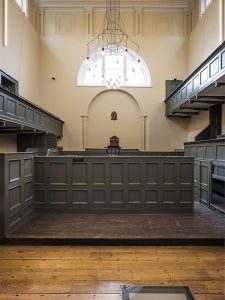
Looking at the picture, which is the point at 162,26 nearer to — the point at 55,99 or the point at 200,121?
the point at 200,121

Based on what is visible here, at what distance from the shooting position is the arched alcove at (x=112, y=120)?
1318cm

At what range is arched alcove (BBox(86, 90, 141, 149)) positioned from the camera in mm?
13180

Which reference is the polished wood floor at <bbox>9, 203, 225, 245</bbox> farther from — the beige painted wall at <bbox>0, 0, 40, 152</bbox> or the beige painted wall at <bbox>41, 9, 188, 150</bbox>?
the beige painted wall at <bbox>41, 9, 188, 150</bbox>

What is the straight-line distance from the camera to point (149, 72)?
43.1 ft

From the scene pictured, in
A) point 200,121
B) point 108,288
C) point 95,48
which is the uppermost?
point 95,48

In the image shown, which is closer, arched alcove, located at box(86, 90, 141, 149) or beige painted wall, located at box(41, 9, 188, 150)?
beige painted wall, located at box(41, 9, 188, 150)

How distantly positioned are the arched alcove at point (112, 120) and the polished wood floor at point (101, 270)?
9.48 meters

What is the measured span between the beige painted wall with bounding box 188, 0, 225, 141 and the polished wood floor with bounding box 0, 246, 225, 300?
6717 millimetres

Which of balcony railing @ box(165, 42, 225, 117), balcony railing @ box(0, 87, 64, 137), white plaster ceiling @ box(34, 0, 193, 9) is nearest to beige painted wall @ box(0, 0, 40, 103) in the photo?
white plaster ceiling @ box(34, 0, 193, 9)

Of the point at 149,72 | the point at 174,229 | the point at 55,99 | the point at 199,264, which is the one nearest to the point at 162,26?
the point at 149,72

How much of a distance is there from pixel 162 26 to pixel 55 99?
20.4ft

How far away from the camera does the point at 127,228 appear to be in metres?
4.48

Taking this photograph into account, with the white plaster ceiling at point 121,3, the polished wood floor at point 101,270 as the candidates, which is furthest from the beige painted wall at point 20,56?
the polished wood floor at point 101,270

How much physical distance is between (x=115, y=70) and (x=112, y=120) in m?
2.48
